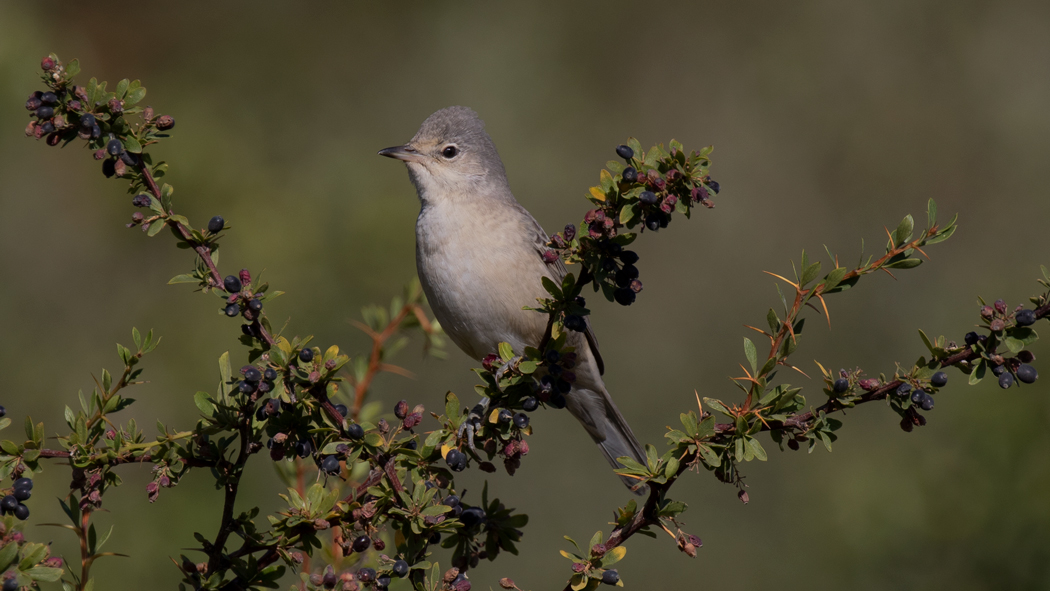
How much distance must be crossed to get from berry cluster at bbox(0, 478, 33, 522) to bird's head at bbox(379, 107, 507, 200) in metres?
2.73

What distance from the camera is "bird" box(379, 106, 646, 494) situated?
413cm

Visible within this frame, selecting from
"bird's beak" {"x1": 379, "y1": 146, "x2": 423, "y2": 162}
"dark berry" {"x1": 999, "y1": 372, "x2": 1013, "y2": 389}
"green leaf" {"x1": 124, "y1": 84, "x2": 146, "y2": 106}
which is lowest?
"dark berry" {"x1": 999, "y1": 372, "x2": 1013, "y2": 389}

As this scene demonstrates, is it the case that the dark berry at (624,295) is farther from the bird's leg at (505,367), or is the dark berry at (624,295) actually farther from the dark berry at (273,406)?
the dark berry at (273,406)

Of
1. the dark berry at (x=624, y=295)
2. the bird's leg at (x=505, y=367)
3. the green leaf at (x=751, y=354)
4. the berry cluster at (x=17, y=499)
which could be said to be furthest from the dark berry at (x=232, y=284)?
the green leaf at (x=751, y=354)

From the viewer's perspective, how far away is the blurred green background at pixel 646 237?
4.67 m

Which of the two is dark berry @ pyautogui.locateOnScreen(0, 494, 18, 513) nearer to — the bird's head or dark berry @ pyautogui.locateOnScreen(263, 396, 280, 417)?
dark berry @ pyautogui.locateOnScreen(263, 396, 280, 417)

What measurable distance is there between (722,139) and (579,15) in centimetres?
286

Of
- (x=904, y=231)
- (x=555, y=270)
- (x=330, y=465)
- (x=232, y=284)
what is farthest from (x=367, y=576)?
(x=555, y=270)

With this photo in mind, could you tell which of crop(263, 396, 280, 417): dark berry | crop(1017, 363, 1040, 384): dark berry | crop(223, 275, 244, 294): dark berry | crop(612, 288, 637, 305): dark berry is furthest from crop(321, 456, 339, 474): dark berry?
crop(1017, 363, 1040, 384): dark berry

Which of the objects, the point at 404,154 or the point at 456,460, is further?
the point at 404,154

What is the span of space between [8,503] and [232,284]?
75 centimetres

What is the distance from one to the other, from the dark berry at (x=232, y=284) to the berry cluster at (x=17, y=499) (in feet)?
2.23

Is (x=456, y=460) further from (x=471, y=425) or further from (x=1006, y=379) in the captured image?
(x=1006, y=379)

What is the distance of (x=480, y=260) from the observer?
4.14 meters
